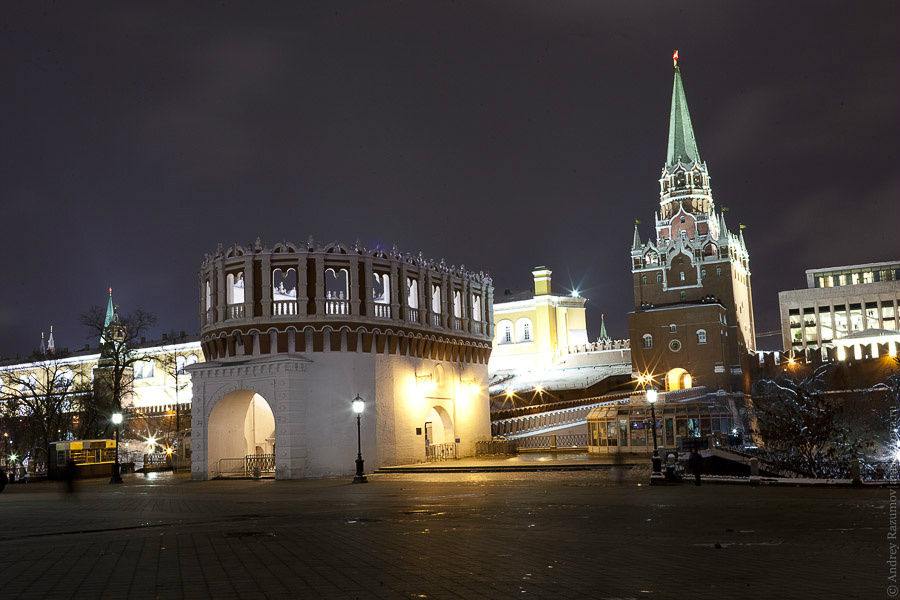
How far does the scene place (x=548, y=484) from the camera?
90.5 feet

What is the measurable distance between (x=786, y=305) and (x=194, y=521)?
128 m

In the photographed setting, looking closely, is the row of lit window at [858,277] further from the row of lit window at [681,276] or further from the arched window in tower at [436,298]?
the arched window in tower at [436,298]

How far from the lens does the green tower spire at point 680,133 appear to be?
354 ft

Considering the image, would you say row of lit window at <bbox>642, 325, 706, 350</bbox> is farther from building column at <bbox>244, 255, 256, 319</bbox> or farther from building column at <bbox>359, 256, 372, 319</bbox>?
building column at <bbox>244, 255, 256, 319</bbox>

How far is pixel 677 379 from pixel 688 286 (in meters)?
14.7

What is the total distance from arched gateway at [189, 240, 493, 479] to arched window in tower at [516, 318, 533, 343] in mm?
53788

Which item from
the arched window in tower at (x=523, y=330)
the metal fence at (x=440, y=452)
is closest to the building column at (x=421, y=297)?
the metal fence at (x=440, y=452)

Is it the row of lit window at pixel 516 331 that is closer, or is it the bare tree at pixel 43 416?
the bare tree at pixel 43 416

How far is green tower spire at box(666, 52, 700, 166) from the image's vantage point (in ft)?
354

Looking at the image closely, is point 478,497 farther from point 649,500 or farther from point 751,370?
point 751,370

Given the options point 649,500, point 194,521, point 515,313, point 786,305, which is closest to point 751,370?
point 515,313

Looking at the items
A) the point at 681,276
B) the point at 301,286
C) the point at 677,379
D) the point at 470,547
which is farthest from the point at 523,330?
the point at 470,547

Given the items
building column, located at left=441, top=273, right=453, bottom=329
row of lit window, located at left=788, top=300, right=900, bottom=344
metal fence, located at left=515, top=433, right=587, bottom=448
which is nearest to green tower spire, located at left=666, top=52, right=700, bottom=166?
row of lit window, located at left=788, top=300, right=900, bottom=344

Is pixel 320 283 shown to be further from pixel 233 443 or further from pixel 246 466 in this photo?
pixel 246 466
